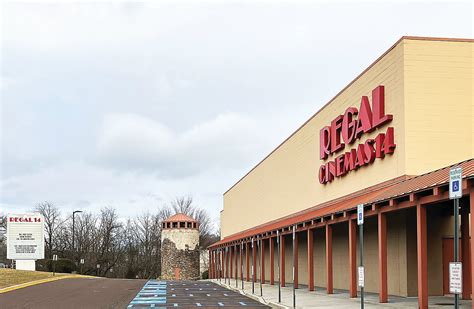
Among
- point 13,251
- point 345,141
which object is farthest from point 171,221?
point 345,141

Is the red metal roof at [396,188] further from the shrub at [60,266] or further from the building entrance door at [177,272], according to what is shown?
the shrub at [60,266]

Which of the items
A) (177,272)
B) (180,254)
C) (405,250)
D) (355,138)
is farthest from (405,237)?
(180,254)

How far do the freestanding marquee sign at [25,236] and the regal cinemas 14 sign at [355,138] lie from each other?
1199 inches

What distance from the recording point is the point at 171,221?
77250 mm

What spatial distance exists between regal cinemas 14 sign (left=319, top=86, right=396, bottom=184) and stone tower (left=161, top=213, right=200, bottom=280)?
43876mm

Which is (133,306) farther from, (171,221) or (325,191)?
(171,221)

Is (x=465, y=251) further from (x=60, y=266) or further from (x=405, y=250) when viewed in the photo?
(x=60, y=266)

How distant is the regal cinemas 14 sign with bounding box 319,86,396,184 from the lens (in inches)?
1022

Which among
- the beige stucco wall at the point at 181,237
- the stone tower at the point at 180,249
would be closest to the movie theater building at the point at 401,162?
the stone tower at the point at 180,249

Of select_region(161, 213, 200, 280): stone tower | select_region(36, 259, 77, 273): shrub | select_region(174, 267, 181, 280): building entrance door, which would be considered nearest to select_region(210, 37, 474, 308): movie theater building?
select_region(174, 267, 181, 280): building entrance door

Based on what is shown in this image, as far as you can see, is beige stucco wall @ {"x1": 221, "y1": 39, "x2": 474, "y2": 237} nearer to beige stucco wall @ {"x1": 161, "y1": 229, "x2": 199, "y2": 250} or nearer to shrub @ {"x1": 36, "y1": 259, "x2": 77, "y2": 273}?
shrub @ {"x1": 36, "y1": 259, "x2": 77, "y2": 273}

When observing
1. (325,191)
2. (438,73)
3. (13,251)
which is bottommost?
(13,251)

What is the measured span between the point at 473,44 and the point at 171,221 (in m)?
56.0

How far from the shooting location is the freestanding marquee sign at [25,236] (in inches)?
2180
